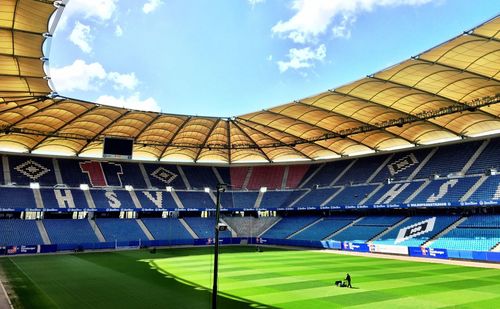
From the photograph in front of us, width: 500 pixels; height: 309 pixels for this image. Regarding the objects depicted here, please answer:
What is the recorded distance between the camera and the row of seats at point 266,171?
172 feet

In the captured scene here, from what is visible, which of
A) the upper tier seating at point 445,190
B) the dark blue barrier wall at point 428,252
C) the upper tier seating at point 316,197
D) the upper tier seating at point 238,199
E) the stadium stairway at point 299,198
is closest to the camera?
the dark blue barrier wall at point 428,252

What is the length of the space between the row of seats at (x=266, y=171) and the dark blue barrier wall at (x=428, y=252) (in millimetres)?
13912

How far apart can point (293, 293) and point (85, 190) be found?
45.9 meters

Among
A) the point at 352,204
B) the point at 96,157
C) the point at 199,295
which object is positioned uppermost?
the point at 96,157

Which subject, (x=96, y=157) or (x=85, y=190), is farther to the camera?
(x=96, y=157)

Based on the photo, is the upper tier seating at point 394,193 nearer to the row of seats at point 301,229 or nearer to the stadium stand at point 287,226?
the row of seats at point 301,229

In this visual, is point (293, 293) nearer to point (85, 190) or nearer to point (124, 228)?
point (124, 228)

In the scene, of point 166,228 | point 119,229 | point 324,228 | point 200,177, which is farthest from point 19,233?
point 324,228

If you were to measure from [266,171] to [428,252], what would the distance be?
119 ft

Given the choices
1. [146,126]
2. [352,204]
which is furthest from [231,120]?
[352,204]

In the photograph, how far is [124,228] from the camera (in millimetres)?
57500

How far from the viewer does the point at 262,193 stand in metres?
70.4

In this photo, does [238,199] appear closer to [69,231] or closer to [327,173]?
[327,173]

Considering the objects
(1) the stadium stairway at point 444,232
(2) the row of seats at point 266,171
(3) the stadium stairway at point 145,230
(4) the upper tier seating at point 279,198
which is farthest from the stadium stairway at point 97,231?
(1) the stadium stairway at point 444,232
